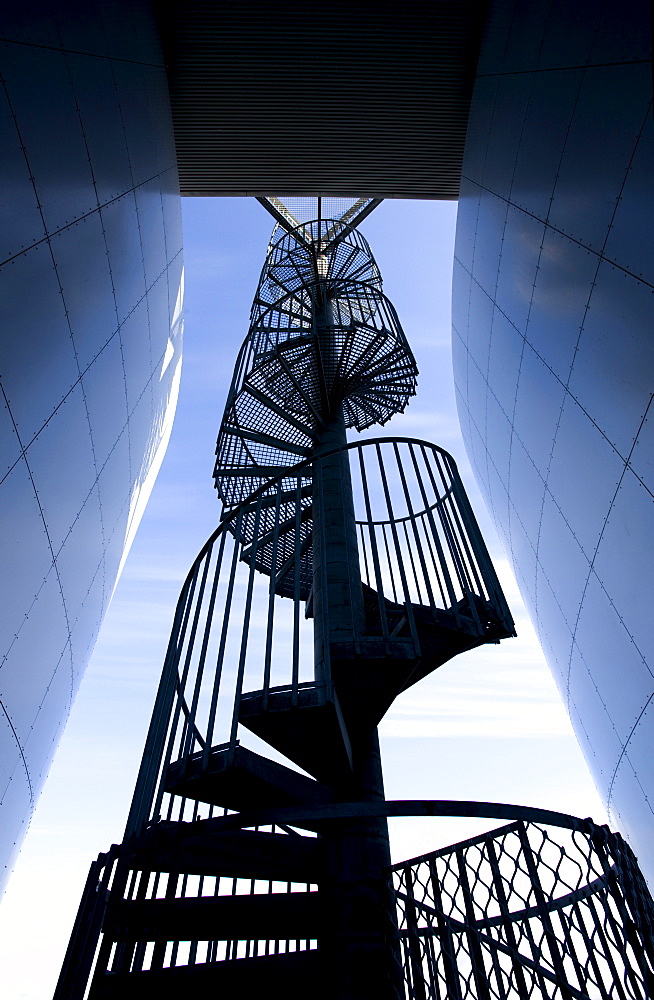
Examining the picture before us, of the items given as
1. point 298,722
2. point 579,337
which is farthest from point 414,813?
point 579,337

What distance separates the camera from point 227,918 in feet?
12.7

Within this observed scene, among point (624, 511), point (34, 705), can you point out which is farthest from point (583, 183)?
point (34, 705)

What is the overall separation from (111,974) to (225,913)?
2.43ft

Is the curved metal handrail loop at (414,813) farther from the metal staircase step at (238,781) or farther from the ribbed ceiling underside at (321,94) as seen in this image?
the ribbed ceiling underside at (321,94)

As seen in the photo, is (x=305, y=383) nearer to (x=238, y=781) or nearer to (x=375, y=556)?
(x=375, y=556)

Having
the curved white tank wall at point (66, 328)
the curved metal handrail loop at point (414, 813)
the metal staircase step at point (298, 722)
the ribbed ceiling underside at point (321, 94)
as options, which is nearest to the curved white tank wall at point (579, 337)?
the ribbed ceiling underside at point (321, 94)

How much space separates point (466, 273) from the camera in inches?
337

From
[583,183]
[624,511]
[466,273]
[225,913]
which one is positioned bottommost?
[225,913]

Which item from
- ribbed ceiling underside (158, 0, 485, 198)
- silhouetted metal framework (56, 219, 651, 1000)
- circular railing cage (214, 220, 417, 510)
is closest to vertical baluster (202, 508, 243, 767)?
silhouetted metal framework (56, 219, 651, 1000)

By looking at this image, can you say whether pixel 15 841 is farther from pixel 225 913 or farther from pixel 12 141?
pixel 12 141

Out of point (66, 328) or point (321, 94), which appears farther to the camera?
point (321, 94)

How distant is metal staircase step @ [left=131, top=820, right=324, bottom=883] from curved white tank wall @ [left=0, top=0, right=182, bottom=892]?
152 cm

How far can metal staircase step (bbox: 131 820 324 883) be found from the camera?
11.7ft

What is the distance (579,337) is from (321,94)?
18.5ft
